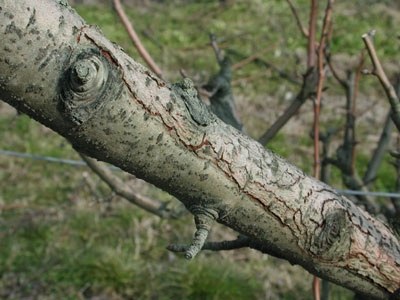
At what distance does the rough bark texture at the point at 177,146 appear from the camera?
2.76ft

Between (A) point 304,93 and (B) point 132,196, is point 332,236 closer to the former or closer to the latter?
(A) point 304,93

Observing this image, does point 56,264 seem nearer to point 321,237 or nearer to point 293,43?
point 321,237

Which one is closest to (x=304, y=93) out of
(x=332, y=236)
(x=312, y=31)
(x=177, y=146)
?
(x=312, y=31)

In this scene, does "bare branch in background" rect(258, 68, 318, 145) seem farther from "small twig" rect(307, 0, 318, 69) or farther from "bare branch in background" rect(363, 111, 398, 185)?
"bare branch in background" rect(363, 111, 398, 185)

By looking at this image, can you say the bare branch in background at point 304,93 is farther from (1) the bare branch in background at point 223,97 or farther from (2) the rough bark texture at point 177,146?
(2) the rough bark texture at point 177,146

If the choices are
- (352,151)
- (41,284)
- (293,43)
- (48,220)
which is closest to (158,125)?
(352,151)

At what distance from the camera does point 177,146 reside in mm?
1018

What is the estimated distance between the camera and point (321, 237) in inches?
48.9

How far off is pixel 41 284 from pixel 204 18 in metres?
4.76

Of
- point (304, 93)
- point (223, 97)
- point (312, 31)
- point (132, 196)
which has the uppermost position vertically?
point (312, 31)

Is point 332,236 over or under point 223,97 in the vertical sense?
under

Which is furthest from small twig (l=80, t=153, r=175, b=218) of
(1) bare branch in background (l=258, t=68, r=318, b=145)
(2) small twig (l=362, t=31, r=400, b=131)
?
(2) small twig (l=362, t=31, r=400, b=131)

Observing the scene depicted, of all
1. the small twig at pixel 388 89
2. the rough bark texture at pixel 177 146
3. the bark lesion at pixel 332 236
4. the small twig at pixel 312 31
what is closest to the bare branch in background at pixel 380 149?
the small twig at pixel 312 31

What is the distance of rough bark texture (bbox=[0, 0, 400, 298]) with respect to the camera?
2.76ft
